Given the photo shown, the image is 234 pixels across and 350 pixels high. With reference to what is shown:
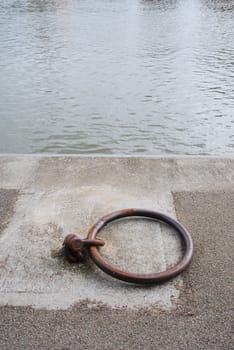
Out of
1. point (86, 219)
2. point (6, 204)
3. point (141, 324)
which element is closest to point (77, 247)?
point (86, 219)

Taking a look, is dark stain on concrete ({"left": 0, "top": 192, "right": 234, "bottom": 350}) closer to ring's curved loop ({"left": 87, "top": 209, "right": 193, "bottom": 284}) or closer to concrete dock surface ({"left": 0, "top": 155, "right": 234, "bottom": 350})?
concrete dock surface ({"left": 0, "top": 155, "right": 234, "bottom": 350})

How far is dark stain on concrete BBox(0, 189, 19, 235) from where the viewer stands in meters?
3.80

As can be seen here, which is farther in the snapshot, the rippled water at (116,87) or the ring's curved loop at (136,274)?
the rippled water at (116,87)

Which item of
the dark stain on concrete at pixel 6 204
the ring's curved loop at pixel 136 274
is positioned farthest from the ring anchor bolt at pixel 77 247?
the dark stain on concrete at pixel 6 204

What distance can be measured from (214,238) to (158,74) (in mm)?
8550

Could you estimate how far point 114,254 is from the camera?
3338 mm

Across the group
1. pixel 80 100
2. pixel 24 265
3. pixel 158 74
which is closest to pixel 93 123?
pixel 80 100

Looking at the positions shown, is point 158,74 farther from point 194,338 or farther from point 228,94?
point 194,338

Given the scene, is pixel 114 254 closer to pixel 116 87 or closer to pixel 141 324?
pixel 141 324

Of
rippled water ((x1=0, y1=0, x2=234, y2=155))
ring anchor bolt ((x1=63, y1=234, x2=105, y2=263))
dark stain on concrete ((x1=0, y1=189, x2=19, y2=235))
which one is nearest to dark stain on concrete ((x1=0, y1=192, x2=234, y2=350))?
ring anchor bolt ((x1=63, y1=234, x2=105, y2=263))

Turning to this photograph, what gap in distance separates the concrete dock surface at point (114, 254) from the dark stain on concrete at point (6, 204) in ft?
0.04

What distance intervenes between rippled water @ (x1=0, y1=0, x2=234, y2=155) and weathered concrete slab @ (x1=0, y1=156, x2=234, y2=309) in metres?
1.88

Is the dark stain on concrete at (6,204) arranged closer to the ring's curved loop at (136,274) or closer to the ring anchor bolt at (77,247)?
the ring anchor bolt at (77,247)

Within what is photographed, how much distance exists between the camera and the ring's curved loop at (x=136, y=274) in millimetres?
2957
